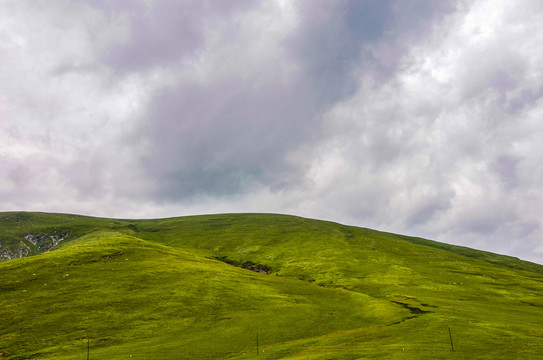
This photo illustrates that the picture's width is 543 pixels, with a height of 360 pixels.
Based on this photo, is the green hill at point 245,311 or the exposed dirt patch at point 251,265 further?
the exposed dirt patch at point 251,265

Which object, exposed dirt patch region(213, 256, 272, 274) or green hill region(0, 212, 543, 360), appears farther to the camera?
exposed dirt patch region(213, 256, 272, 274)

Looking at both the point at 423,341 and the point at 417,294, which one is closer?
the point at 423,341

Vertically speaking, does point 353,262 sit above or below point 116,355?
above

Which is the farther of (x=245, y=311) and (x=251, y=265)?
(x=251, y=265)

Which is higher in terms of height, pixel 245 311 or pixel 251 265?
pixel 251 265

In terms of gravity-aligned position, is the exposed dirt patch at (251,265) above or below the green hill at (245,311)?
above

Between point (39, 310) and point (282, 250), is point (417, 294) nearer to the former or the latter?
point (282, 250)

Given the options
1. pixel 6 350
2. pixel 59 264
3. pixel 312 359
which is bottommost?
pixel 6 350

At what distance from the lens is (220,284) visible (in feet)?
313

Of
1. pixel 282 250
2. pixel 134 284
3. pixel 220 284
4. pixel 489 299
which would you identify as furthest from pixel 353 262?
pixel 134 284

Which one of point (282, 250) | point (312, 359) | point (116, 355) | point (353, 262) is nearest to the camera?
point (312, 359)

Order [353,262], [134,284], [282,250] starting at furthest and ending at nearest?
[282,250], [353,262], [134,284]

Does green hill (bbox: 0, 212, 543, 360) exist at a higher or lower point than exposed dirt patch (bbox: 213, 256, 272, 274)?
lower

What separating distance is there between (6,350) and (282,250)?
13880 centimetres
